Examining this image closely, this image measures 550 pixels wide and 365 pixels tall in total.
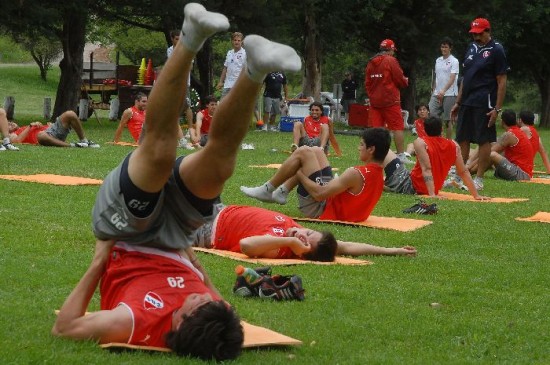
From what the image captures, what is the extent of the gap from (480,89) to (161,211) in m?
9.93

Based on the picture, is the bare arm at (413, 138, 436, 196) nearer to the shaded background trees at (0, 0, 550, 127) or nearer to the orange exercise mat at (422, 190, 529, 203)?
the orange exercise mat at (422, 190, 529, 203)

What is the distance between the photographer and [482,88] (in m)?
14.8

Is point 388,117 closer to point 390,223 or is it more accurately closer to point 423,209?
point 423,209

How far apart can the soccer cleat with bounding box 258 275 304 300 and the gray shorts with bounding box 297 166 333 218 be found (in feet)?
13.3

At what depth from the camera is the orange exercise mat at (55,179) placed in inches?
511

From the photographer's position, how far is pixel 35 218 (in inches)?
393

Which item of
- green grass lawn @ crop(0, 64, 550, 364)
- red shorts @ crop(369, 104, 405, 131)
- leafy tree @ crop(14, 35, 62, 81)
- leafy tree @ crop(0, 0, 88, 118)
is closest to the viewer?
green grass lawn @ crop(0, 64, 550, 364)

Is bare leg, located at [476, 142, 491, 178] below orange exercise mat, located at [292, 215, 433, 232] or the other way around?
the other way around

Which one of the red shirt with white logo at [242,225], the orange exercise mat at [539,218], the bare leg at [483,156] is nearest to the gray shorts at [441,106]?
the bare leg at [483,156]

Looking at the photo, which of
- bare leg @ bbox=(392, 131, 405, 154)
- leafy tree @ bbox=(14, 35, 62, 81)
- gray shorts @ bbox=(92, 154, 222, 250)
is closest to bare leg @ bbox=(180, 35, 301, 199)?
gray shorts @ bbox=(92, 154, 222, 250)

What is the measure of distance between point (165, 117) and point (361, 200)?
18.2ft

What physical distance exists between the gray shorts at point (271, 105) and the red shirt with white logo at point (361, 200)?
700 inches

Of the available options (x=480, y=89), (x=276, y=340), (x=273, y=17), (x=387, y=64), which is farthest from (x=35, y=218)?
(x=273, y=17)

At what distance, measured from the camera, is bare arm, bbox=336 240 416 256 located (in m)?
8.93
